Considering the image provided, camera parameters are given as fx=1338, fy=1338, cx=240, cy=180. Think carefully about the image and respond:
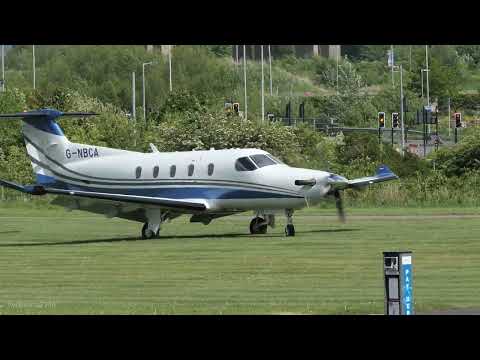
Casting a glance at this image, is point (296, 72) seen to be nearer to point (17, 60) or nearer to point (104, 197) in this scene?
point (17, 60)

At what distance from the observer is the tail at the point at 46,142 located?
44094 mm

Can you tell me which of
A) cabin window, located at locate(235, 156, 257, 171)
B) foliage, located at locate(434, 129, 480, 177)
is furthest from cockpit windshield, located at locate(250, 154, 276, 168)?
foliage, located at locate(434, 129, 480, 177)

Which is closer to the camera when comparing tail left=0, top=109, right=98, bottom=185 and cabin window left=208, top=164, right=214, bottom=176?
cabin window left=208, top=164, right=214, bottom=176

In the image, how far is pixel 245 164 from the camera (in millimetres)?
39906

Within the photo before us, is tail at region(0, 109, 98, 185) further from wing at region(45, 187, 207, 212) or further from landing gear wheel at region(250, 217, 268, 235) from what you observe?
landing gear wheel at region(250, 217, 268, 235)

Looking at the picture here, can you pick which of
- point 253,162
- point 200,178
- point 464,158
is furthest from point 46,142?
point 464,158

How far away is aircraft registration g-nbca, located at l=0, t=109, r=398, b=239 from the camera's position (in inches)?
1529

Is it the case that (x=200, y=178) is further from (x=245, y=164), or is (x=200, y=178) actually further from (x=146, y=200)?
(x=146, y=200)

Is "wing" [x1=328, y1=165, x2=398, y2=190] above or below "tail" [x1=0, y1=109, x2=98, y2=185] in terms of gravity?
below

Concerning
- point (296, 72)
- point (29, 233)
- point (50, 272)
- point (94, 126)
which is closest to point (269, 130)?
point (94, 126)

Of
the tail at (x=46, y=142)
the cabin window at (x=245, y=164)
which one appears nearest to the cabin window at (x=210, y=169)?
the cabin window at (x=245, y=164)

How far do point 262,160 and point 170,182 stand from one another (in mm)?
3351

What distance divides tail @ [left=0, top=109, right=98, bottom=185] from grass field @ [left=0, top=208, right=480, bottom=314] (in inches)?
85.0
